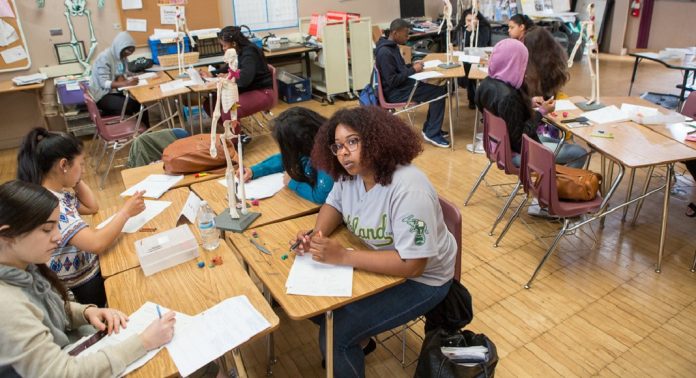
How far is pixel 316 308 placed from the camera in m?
1.58

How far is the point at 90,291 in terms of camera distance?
6.73 feet

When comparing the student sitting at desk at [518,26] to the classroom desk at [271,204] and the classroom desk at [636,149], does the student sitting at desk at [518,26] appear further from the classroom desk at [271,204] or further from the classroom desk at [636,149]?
the classroom desk at [271,204]

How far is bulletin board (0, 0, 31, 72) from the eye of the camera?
5.12m

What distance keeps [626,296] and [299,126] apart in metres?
2.00

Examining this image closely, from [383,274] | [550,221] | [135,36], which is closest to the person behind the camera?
[383,274]

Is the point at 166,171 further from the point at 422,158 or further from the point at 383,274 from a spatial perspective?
the point at 422,158

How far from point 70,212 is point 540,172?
89.3 inches

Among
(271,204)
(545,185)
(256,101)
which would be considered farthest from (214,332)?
(256,101)

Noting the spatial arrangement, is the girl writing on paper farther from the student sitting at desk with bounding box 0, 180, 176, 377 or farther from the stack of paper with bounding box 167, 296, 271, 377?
the stack of paper with bounding box 167, 296, 271, 377

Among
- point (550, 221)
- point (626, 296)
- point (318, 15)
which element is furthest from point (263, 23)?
point (626, 296)

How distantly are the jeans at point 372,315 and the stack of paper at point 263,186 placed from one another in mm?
824

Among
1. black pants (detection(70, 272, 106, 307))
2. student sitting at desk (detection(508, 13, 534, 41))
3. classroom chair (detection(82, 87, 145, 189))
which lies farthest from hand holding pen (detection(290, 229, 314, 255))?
student sitting at desk (detection(508, 13, 534, 41))

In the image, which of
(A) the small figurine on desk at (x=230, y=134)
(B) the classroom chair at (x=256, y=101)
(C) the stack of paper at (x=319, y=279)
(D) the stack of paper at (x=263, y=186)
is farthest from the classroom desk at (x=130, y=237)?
(B) the classroom chair at (x=256, y=101)

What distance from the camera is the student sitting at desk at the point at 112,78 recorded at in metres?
4.88
